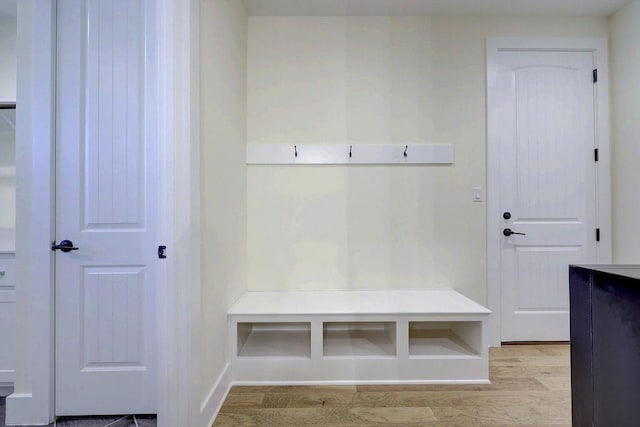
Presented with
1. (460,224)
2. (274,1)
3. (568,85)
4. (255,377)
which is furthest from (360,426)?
(568,85)

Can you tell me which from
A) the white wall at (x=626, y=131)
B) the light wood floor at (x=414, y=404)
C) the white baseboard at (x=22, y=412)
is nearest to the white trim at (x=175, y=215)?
the light wood floor at (x=414, y=404)

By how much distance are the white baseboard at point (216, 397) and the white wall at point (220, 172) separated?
4cm

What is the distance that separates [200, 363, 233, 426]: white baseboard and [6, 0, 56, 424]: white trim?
0.83 meters

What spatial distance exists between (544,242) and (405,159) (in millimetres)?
1314

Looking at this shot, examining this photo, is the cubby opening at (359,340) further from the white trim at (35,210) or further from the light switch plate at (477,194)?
the white trim at (35,210)

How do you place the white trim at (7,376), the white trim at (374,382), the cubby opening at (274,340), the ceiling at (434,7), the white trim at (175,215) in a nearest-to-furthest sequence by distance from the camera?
the white trim at (175,215), the white trim at (7,376), the white trim at (374,382), the cubby opening at (274,340), the ceiling at (434,7)

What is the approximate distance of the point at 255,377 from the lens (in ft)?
6.54

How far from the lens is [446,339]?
229cm

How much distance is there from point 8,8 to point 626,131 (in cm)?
445

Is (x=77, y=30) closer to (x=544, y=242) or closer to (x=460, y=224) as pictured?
(x=460, y=224)

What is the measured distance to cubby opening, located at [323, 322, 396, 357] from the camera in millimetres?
2066

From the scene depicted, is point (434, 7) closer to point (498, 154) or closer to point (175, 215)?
point (498, 154)

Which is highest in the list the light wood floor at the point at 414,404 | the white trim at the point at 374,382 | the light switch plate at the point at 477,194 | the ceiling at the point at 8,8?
the ceiling at the point at 8,8

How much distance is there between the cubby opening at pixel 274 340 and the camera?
2.09 meters
